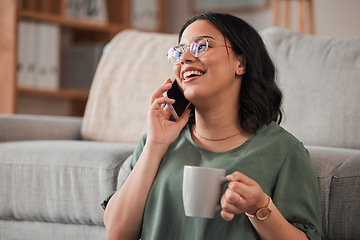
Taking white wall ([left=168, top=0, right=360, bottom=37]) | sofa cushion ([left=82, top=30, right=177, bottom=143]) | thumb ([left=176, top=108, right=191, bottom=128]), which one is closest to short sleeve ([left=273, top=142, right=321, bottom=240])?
thumb ([left=176, top=108, right=191, bottom=128])

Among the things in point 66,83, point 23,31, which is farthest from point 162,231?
point 66,83

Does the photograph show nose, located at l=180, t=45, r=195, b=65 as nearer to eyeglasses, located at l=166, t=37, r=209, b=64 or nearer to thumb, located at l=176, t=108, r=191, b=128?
eyeglasses, located at l=166, t=37, r=209, b=64

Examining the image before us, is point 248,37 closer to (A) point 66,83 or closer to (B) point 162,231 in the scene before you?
(B) point 162,231

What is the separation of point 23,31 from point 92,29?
21.6 inches

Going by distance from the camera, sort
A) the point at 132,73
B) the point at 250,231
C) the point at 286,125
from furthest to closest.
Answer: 1. the point at 132,73
2. the point at 286,125
3. the point at 250,231

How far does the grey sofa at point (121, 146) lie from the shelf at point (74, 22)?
1484mm

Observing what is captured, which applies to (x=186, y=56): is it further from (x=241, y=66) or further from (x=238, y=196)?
(x=238, y=196)

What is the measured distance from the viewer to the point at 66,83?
12.2 ft

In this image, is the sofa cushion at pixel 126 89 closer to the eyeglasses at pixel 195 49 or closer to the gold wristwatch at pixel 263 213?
the eyeglasses at pixel 195 49

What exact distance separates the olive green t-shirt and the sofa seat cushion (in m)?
0.41

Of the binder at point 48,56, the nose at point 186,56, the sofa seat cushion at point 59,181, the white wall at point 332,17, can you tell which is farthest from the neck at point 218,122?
the binder at point 48,56

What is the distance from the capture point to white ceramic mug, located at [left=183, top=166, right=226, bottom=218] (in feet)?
2.73

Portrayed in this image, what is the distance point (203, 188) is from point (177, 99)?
0.37m

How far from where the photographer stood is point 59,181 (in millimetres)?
1532
